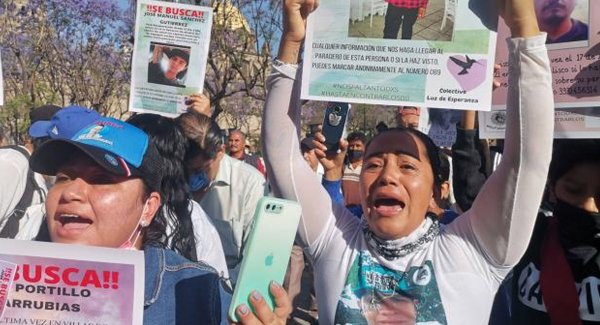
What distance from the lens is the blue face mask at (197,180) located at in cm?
362

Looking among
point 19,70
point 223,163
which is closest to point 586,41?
point 223,163

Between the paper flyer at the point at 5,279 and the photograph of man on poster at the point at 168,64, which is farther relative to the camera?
the photograph of man on poster at the point at 168,64

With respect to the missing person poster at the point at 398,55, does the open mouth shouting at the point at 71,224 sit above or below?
Result: below

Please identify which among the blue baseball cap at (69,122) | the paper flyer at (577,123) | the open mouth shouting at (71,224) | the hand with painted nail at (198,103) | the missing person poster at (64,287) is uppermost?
the paper flyer at (577,123)

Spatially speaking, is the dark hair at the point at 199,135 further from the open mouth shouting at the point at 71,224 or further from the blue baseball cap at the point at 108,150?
the open mouth shouting at the point at 71,224

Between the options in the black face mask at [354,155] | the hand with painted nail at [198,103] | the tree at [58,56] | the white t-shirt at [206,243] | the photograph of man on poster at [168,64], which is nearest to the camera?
the white t-shirt at [206,243]

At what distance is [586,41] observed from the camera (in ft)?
7.71

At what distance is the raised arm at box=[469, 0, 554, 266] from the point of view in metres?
1.87

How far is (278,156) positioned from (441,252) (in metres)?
0.58

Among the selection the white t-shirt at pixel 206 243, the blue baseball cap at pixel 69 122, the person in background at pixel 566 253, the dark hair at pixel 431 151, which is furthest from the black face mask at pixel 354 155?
the blue baseball cap at pixel 69 122

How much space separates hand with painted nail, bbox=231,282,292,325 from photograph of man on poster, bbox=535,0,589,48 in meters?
1.43

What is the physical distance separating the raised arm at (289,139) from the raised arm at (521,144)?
529 millimetres

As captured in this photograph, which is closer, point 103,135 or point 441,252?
point 103,135

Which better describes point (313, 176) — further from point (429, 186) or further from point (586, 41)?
point (586, 41)
